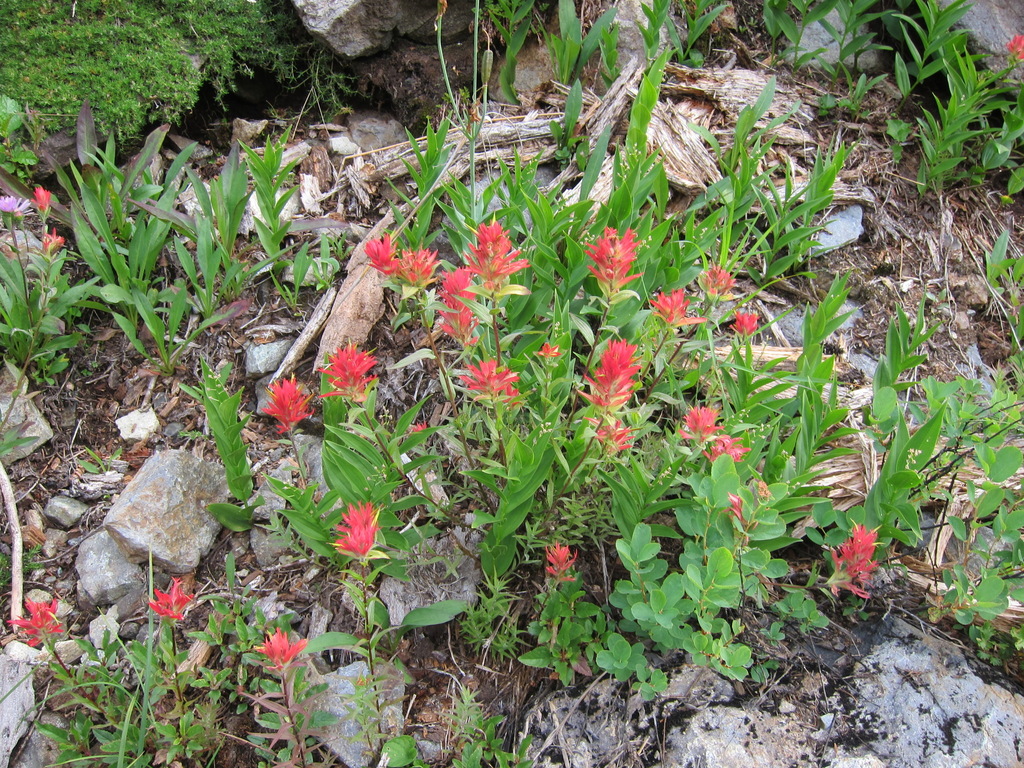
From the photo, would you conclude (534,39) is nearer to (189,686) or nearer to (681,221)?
(681,221)

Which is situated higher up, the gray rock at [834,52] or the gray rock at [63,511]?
the gray rock at [834,52]

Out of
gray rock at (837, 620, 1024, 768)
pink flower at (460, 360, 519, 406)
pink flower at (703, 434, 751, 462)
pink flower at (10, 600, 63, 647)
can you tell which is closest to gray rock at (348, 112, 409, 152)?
pink flower at (460, 360, 519, 406)

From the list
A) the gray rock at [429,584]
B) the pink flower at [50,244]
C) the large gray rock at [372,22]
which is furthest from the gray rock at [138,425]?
the large gray rock at [372,22]

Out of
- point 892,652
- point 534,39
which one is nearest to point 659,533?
point 892,652

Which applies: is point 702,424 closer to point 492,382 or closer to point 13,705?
point 492,382

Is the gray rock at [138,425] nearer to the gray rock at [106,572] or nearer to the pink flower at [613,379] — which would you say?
the gray rock at [106,572]

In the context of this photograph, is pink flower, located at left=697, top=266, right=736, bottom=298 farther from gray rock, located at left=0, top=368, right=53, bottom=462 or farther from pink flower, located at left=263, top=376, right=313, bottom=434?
gray rock, located at left=0, top=368, right=53, bottom=462

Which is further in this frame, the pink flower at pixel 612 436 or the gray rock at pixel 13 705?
the gray rock at pixel 13 705
